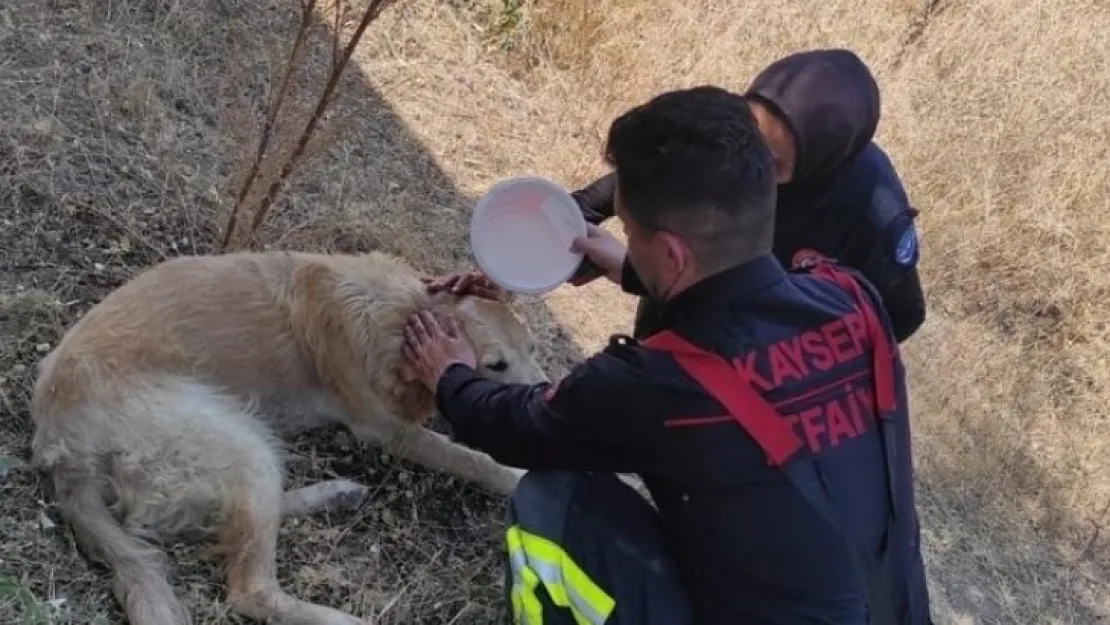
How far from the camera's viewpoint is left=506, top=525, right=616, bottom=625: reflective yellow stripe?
291cm

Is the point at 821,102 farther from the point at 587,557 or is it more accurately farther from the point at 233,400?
the point at 233,400

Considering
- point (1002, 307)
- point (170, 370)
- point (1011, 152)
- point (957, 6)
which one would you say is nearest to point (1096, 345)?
point (1002, 307)

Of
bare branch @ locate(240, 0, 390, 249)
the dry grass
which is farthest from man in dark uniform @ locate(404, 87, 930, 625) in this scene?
bare branch @ locate(240, 0, 390, 249)

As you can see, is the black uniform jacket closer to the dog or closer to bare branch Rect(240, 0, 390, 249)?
the dog

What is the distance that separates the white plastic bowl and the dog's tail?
128cm

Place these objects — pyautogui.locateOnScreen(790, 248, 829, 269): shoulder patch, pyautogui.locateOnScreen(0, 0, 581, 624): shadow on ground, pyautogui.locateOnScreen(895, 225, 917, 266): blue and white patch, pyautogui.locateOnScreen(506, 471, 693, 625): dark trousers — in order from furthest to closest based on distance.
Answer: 1. pyautogui.locateOnScreen(895, 225, 917, 266): blue and white patch
2. pyautogui.locateOnScreen(0, 0, 581, 624): shadow on ground
3. pyautogui.locateOnScreen(790, 248, 829, 269): shoulder patch
4. pyautogui.locateOnScreen(506, 471, 693, 625): dark trousers

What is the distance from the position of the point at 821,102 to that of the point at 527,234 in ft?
3.23

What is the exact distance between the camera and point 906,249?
12.6 ft

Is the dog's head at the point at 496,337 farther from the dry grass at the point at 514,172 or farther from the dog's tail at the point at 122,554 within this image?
the dog's tail at the point at 122,554

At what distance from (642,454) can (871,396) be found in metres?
0.56

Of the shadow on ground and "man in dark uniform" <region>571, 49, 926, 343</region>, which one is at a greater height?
"man in dark uniform" <region>571, 49, 926, 343</region>

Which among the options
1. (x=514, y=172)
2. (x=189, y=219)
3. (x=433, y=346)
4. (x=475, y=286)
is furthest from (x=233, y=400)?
(x=514, y=172)

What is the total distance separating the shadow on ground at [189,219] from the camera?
343cm

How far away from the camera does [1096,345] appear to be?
6801 millimetres
